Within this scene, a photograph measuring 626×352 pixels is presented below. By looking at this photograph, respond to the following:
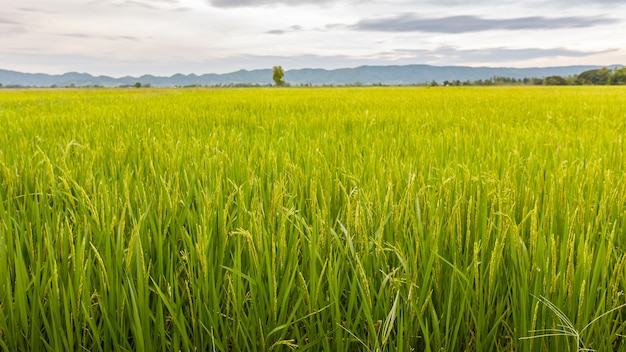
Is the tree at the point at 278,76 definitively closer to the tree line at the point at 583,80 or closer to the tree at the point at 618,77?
the tree line at the point at 583,80

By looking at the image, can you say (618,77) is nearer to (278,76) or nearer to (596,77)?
(596,77)

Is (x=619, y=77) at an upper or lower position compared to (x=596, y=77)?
lower

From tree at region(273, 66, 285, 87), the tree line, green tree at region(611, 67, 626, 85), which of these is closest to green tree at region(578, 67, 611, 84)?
the tree line

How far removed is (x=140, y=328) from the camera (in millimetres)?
884

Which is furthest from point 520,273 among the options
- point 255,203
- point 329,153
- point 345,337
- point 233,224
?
point 329,153

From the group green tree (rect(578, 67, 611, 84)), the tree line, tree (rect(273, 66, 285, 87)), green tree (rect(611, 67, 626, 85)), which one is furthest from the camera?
tree (rect(273, 66, 285, 87))

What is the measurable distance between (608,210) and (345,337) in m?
1.23

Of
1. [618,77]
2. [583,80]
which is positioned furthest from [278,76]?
[618,77]

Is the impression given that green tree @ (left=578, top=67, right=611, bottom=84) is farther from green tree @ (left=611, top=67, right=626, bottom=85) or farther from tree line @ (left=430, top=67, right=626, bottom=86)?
green tree @ (left=611, top=67, right=626, bottom=85)

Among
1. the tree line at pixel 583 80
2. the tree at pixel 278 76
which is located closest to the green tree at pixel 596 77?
the tree line at pixel 583 80

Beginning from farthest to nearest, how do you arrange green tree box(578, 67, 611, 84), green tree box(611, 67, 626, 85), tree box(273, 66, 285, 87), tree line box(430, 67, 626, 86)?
tree box(273, 66, 285, 87)
green tree box(578, 67, 611, 84)
tree line box(430, 67, 626, 86)
green tree box(611, 67, 626, 85)

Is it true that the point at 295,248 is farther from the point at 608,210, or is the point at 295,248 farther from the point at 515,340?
the point at 608,210

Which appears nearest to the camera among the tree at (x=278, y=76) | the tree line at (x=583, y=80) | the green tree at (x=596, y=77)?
the tree line at (x=583, y=80)

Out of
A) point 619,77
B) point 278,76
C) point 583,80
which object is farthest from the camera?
point 278,76
